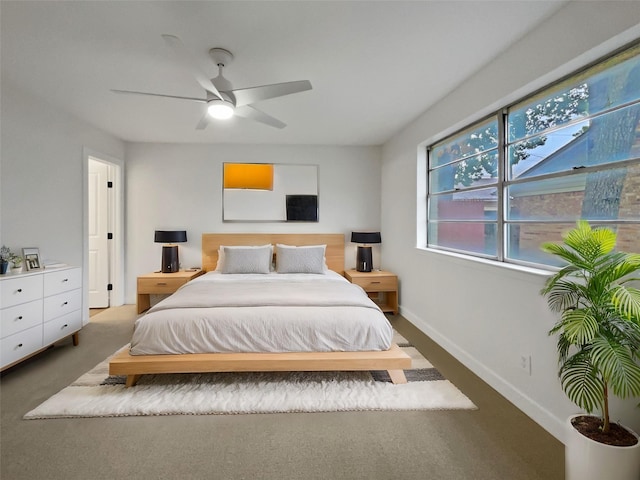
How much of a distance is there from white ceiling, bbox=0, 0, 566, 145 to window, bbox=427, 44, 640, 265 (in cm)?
50

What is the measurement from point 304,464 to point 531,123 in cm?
265

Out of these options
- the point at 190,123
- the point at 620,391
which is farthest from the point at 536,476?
the point at 190,123

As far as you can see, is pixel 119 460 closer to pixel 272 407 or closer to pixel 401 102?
pixel 272 407

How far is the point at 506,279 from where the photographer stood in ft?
7.35

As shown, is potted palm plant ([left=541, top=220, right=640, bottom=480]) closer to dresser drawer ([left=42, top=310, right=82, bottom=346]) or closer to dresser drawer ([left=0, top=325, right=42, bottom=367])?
dresser drawer ([left=0, top=325, right=42, bottom=367])

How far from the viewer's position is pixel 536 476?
1.54 metres

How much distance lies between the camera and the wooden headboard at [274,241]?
472 cm

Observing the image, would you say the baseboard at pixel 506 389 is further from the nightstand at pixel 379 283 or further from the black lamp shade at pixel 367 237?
the black lamp shade at pixel 367 237

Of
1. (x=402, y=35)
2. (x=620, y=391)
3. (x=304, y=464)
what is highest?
(x=402, y=35)

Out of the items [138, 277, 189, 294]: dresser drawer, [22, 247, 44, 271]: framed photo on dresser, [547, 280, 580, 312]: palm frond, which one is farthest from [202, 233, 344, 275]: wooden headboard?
[547, 280, 580, 312]: palm frond

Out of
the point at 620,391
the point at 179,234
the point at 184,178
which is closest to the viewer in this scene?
the point at 620,391

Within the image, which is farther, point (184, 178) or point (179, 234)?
point (184, 178)

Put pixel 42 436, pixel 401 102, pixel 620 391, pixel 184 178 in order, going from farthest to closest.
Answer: pixel 184 178 < pixel 401 102 < pixel 42 436 < pixel 620 391

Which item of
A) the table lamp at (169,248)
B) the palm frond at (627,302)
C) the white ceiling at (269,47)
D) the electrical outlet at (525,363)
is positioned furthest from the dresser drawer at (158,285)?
the palm frond at (627,302)
